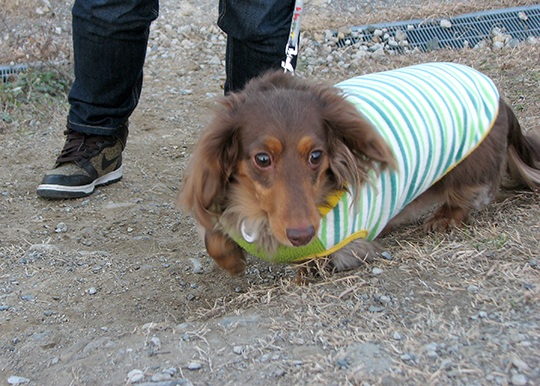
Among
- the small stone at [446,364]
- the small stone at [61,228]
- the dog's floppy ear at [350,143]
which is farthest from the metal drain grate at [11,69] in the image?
the small stone at [446,364]

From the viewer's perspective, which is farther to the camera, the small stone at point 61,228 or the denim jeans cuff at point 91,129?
the denim jeans cuff at point 91,129

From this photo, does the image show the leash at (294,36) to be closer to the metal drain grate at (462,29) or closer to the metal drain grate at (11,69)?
the metal drain grate at (462,29)

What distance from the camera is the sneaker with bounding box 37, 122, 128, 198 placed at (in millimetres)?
2877

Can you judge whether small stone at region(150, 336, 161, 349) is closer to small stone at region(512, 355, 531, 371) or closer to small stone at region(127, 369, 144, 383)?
small stone at region(127, 369, 144, 383)


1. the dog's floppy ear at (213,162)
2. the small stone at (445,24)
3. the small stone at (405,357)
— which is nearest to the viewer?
the small stone at (405,357)

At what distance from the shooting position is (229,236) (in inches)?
81.5

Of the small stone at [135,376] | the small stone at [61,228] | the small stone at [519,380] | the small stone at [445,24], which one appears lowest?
the small stone at [61,228]

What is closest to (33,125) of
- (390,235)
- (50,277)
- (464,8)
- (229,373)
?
(50,277)

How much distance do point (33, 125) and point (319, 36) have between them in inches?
101

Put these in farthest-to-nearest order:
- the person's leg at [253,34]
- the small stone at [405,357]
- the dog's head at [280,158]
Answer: the person's leg at [253,34], the dog's head at [280,158], the small stone at [405,357]

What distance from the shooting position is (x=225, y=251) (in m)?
2.09

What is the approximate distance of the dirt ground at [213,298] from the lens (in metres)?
1.39

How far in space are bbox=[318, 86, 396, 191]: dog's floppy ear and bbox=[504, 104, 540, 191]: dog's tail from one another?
107 centimetres

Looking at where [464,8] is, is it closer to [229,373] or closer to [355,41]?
[355,41]
